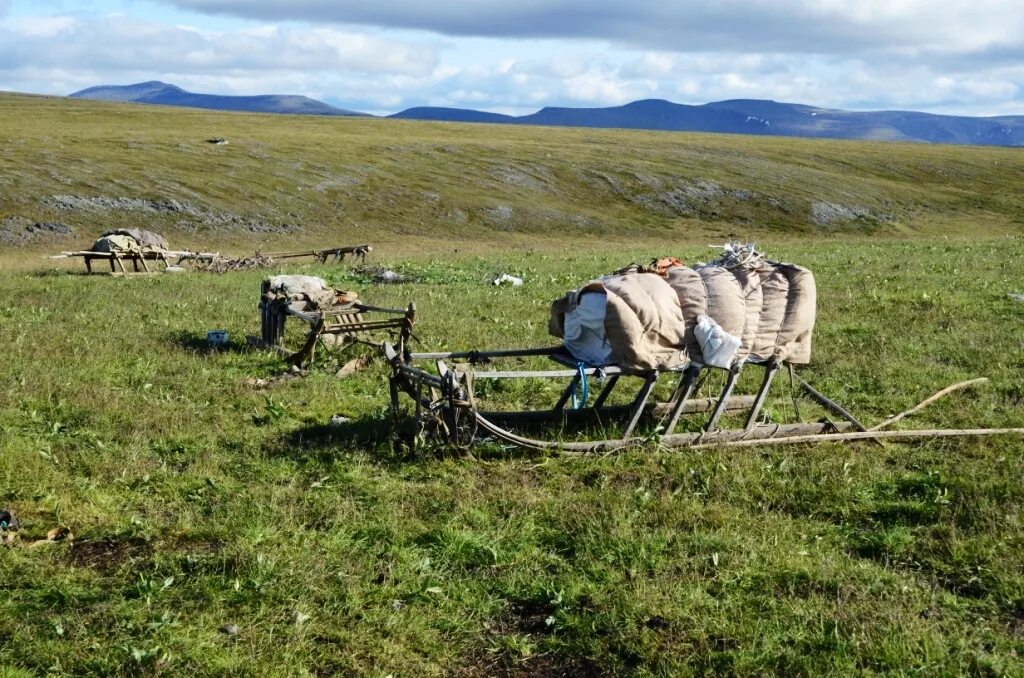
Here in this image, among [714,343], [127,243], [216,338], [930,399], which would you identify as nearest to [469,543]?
[714,343]

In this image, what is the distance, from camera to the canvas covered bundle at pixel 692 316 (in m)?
10.0

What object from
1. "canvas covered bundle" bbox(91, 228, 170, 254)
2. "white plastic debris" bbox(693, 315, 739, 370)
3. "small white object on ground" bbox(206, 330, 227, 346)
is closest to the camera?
"white plastic debris" bbox(693, 315, 739, 370)

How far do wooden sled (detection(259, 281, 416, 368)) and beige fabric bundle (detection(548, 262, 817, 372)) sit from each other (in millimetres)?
5415

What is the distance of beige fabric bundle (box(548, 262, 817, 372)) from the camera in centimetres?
998

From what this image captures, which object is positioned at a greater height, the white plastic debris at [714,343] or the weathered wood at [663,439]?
the white plastic debris at [714,343]

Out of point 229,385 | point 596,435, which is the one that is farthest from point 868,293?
point 229,385

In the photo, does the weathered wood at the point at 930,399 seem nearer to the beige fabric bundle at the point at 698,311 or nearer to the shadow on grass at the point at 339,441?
the beige fabric bundle at the point at 698,311

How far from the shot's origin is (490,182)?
69562 mm

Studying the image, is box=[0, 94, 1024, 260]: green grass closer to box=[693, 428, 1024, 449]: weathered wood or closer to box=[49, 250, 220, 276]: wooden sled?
box=[49, 250, 220, 276]: wooden sled

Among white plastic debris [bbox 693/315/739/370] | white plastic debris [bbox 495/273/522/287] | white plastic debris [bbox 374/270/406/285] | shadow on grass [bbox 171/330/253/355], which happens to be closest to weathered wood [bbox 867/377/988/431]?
white plastic debris [bbox 693/315/739/370]

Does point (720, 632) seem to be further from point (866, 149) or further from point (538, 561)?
point (866, 149)

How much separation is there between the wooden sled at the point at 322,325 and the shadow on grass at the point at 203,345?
444 mm

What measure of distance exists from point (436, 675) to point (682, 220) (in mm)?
62301

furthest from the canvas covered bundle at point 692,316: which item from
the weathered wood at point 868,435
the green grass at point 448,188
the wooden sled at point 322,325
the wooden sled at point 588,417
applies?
the green grass at point 448,188
